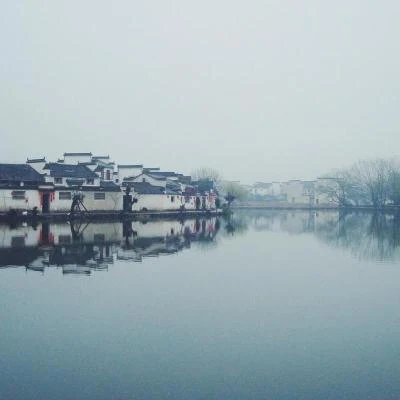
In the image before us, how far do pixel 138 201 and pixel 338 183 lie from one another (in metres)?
53.0

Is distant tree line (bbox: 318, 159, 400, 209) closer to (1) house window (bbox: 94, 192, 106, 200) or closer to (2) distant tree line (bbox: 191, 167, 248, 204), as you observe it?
(2) distant tree line (bbox: 191, 167, 248, 204)

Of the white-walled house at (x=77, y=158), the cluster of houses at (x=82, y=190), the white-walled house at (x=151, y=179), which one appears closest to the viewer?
the cluster of houses at (x=82, y=190)

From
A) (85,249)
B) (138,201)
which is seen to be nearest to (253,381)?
(85,249)

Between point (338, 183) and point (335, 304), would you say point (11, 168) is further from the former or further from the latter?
point (338, 183)

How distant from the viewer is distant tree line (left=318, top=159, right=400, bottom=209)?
71312mm

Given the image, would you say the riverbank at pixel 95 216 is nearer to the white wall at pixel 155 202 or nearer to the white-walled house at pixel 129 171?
the white wall at pixel 155 202

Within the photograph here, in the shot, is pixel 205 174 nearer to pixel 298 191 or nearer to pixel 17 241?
pixel 298 191

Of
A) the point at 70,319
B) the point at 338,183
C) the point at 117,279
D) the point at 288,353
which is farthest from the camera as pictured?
the point at 338,183

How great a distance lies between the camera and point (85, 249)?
15977 mm

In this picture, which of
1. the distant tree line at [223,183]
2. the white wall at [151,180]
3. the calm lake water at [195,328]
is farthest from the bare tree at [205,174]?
the calm lake water at [195,328]

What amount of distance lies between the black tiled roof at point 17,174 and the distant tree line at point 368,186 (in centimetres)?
5589

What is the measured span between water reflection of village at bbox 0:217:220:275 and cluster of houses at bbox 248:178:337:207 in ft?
214

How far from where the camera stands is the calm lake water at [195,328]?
5285 millimetres

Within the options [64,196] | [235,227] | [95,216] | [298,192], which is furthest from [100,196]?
[298,192]
